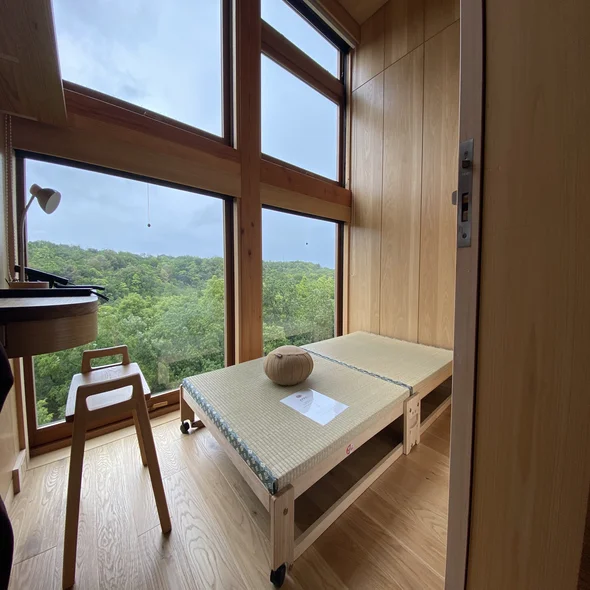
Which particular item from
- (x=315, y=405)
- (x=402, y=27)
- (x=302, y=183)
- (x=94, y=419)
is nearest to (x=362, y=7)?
(x=402, y=27)

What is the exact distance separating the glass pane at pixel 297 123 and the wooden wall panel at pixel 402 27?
0.69 meters

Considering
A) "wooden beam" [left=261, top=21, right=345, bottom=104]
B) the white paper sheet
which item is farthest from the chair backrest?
"wooden beam" [left=261, top=21, right=345, bottom=104]

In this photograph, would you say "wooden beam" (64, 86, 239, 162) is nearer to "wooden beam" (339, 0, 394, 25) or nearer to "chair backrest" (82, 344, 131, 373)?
"chair backrest" (82, 344, 131, 373)

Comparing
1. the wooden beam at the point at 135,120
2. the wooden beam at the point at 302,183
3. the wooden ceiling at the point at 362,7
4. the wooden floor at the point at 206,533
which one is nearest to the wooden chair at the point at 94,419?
the wooden floor at the point at 206,533

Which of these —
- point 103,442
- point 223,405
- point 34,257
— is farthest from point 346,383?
point 34,257

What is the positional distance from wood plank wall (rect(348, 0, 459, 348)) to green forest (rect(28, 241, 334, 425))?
1.03 metres

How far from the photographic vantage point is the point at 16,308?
1.87ft

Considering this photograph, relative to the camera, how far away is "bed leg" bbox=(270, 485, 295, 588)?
815 mm

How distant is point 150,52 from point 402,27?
2281mm

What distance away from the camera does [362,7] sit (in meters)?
2.52

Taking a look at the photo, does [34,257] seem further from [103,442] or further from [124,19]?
[124,19]

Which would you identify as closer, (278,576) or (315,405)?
(278,576)

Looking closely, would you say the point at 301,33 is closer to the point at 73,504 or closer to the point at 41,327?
the point at 41,327

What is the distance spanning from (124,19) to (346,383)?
2.61 metres
